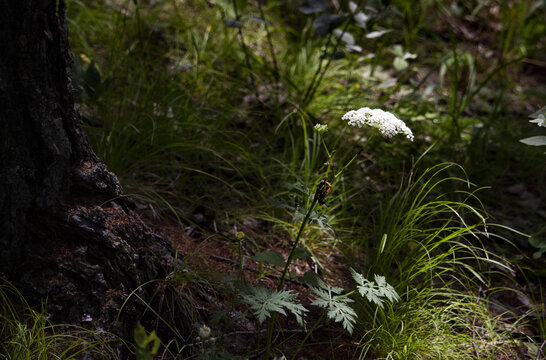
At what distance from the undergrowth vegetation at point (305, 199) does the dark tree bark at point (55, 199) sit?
0.26 feet

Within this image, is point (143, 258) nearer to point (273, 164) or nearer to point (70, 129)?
point (70, 129)

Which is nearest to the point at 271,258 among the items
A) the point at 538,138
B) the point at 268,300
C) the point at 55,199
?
the point at 268,300

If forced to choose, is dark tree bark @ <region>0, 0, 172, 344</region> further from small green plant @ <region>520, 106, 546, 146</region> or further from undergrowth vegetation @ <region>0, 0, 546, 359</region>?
small green plant @ <region>520, 106, 546, 146</region>

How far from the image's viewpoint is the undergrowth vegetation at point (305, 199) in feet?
4.64

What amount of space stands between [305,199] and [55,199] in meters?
0.82

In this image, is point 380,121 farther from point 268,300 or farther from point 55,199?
point 55,199

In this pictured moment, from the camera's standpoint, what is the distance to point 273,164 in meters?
2.19

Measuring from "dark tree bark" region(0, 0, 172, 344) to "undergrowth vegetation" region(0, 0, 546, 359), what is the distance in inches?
3.1

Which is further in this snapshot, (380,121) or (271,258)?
(271,258)

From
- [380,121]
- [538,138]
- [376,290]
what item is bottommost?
[376,290]

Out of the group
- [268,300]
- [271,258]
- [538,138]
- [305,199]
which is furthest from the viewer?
[305,199]

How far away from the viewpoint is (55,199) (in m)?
1.27

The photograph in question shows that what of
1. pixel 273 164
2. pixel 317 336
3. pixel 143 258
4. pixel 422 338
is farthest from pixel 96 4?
pixel 422 338

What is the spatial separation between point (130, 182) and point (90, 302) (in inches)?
23.3
